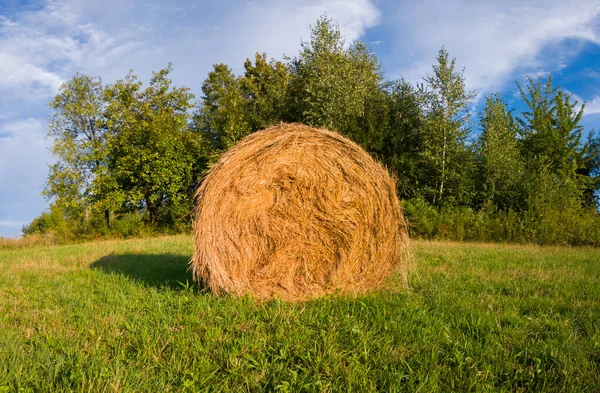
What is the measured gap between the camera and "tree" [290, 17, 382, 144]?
76.5 ft

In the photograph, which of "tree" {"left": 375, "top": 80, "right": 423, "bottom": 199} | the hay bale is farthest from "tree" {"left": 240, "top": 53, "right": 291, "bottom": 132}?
the hay bale

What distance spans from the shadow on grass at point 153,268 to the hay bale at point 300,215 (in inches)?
37.6

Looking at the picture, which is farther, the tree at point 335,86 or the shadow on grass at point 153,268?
the tree at point 335,86

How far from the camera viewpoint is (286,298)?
18.7ft

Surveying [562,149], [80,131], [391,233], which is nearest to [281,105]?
[80,131]

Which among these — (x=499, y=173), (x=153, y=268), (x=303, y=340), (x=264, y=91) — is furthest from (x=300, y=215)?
(x=264, y=91)

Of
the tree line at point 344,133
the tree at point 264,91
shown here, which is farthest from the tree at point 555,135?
the tree at point 264,91

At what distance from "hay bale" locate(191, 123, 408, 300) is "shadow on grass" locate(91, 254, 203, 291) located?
3.14 feet

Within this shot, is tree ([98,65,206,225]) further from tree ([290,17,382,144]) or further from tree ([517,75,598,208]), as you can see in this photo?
tree ([517,75,598,208])

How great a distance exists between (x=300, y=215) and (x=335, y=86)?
18429 mm

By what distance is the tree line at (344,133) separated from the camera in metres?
21.5

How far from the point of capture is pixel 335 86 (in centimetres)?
2320

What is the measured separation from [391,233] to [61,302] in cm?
464

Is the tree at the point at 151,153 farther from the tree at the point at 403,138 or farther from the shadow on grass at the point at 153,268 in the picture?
the shadow on grass at the point at 153,268
